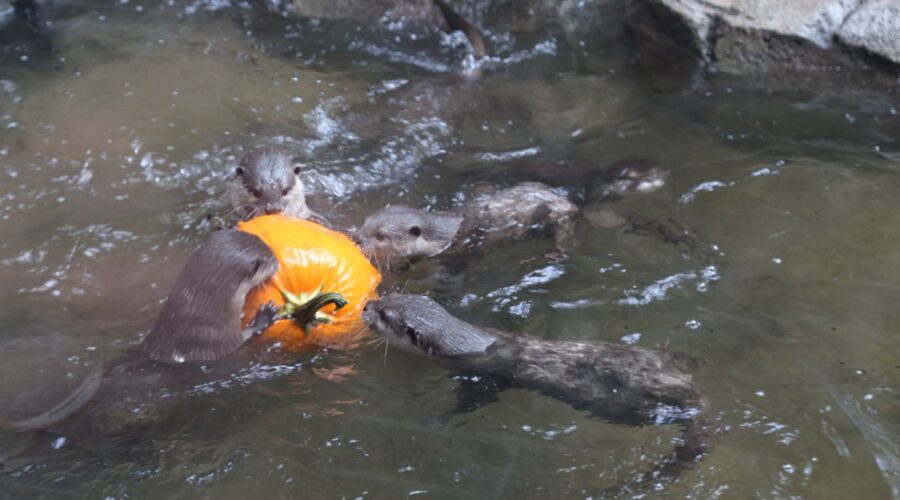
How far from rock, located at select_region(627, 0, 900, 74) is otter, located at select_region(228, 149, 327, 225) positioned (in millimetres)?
2594

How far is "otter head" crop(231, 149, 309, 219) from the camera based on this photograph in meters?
4.39

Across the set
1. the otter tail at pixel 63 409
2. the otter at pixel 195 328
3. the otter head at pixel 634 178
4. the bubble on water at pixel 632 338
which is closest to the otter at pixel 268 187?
the otter at pixel 195 328

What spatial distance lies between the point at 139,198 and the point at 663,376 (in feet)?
8.92

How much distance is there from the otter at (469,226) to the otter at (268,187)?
0.34 meters

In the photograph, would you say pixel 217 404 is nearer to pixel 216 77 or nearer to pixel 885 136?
pixel 216 77

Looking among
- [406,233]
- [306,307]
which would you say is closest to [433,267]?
[406,233]

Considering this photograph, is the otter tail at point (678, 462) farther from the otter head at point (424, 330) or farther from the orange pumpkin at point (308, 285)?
the orange pumpkin at point (308, 285)

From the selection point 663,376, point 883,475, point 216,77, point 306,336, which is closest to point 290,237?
point 306,336

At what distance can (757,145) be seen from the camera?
5031 millimetres

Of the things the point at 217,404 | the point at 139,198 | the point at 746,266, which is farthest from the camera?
the point at 139,198

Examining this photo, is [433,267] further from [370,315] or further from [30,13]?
[30,13]

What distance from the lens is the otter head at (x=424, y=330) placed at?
359 cm

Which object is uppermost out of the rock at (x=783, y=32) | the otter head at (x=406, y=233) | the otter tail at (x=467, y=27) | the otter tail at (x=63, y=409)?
the rock at (x=783, y=32)

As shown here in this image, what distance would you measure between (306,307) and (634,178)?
213cm
